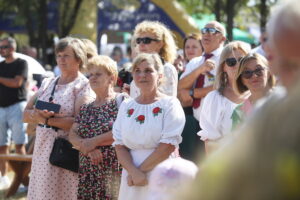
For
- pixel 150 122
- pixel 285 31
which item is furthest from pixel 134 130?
pixel 285 31

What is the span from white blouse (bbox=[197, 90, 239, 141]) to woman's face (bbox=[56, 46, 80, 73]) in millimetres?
1411

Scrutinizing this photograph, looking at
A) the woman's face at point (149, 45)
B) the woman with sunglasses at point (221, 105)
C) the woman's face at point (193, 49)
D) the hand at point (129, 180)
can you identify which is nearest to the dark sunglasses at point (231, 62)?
the woman with sunglasses at point (221, 105)

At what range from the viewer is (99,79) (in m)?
5.28

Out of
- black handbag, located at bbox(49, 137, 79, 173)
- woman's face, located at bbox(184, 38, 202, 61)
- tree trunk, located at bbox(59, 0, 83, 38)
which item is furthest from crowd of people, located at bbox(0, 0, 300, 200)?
tree trunk, located at bbox(59, 0, 83, 38)

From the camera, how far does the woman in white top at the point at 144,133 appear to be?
4492 mm

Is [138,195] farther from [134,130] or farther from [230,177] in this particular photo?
[230,177]

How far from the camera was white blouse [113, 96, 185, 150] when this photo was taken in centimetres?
452

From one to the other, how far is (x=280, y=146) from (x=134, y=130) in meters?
3.26

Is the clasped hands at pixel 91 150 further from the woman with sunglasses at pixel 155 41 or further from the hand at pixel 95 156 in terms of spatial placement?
the woman with sunglasses at pixel 155 41

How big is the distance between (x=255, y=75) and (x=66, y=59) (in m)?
1.92

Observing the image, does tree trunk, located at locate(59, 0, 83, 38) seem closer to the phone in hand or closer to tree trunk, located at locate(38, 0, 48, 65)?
tree trunk, located at locate(38, 0, 48, 65)

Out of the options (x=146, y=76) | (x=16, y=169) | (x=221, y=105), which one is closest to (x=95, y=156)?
(x=146, y=76)

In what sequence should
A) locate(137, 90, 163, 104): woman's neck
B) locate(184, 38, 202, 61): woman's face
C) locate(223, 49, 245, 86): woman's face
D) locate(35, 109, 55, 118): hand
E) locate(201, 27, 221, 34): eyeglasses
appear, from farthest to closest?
locate(184, 38, 202, 61): woman's face < locate(201, 27, 221, 34): eyeglasses < locate(35, 109, 55, 118): hand < locate(223, 49, 245, 86): woman's face < locate(137, 90, 163, 104): woman's neck

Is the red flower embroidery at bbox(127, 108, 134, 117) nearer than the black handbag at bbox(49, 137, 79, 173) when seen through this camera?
Yes
